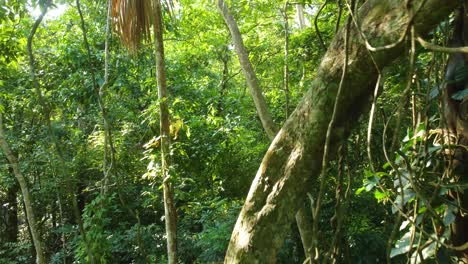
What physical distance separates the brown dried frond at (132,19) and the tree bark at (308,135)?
4.60 feet

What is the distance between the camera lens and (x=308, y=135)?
131 cm

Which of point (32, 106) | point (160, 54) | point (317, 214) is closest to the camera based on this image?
point (317, 214)

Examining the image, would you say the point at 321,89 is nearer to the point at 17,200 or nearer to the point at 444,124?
the point at 444,124

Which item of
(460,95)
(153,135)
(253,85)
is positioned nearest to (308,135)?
(460,95)

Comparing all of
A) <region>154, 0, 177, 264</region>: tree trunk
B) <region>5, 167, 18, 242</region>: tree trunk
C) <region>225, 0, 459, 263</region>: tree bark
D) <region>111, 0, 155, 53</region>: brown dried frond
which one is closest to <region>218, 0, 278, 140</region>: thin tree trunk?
<region>154, 0, 177, 264</region>: tree trunk

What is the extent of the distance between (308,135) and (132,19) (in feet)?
5.01

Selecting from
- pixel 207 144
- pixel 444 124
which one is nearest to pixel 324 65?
pixel 444 124

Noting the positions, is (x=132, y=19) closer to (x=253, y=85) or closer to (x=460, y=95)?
(x=253, y=85)

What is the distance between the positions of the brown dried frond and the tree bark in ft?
4.60

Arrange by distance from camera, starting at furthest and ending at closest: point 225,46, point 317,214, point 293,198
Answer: point 225,46, point 293,198, point 317,214

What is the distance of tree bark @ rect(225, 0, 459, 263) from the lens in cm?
116

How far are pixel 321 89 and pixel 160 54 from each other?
1607 millimetres

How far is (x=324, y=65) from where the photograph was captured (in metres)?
1.30

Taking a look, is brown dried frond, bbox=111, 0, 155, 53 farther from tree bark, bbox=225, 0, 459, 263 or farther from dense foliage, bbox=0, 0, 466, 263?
tree bark, bbox=225, 0, 459, 263
